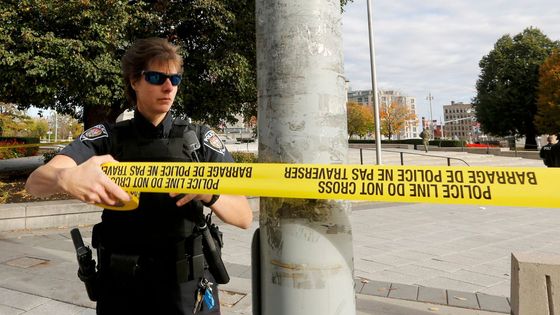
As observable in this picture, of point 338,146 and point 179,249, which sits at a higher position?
point 338,146

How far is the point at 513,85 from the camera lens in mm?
40562

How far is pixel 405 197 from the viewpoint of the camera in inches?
56.0

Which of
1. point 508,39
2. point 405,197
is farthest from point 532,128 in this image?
point 405,197

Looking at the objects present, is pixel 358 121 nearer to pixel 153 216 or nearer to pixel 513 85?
pixel 513 85

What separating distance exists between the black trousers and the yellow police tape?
346 millimetres

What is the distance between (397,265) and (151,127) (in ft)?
13.7

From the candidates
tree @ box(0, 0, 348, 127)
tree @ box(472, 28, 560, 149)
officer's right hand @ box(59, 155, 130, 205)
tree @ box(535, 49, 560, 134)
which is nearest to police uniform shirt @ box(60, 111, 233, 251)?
officer's right hand @ box(59, 155, 130, 205)

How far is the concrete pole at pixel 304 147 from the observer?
139 centimetres

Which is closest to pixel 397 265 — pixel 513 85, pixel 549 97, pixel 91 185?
pixel 91 185

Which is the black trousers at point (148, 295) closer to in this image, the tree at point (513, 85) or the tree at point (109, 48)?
the tree at point (109, 48)

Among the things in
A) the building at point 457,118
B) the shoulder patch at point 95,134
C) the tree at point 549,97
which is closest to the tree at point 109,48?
the shoulder patch at point 95,134

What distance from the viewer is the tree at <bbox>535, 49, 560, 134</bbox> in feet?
110

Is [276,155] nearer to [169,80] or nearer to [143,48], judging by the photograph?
[169,80]

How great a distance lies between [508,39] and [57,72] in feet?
157
